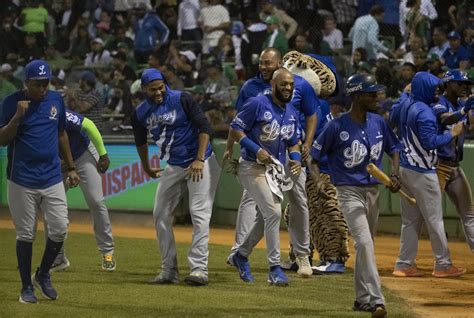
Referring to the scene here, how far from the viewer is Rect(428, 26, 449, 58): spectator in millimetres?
16516

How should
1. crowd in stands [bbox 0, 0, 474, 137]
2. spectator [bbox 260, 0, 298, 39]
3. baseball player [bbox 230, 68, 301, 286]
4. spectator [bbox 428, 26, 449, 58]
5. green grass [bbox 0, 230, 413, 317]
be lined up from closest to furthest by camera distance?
green grass [bbox 0, 230, 413, 317]
baseball player [bbox 230, 68, 301, 286]
spectator [bbox 428, 26, 449, 58]
crowd in stands [bbox 0, 0, 474, 137]
spectator [bbox 260, 0, 298, 39]

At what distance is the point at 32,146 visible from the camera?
893cm

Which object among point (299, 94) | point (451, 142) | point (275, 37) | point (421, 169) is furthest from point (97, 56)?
point (421, 169)

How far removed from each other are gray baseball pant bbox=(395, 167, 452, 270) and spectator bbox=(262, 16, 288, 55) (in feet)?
23.3

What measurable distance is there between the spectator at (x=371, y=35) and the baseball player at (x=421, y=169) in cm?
585

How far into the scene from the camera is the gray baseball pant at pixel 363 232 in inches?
321

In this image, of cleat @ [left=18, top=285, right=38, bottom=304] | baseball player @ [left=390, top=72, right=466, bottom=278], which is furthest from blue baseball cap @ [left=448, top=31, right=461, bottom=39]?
cleat @ [left=18, top=285, right=38, bottom=304]

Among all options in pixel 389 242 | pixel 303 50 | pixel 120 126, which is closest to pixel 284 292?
pixel 389 242

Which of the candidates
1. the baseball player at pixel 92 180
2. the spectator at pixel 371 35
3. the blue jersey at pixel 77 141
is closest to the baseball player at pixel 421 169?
the baseball player at pixel 92 180

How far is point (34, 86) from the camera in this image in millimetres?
8930

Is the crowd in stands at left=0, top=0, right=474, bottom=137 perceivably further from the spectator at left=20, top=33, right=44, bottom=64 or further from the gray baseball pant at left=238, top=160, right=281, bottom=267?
the gray baseball pant at left=238, top=160, right=281, bottom=267

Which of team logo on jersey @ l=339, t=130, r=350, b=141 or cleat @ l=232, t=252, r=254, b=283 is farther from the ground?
team logo on jersey @ l=339, t=130, r=350, b=141

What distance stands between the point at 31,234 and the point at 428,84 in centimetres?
440

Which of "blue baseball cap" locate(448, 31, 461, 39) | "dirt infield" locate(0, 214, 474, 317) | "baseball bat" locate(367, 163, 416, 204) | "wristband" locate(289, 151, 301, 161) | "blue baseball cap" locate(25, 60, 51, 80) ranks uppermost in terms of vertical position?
"blue baseball cap" locate(25, 60, 51, 80)
